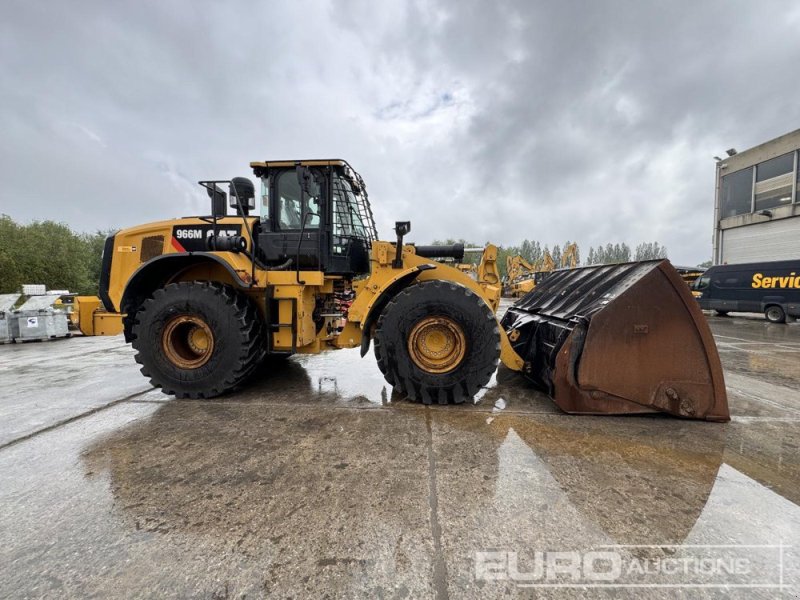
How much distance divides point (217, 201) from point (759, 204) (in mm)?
28157

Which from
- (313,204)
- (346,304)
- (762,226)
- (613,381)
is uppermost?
(762,226)

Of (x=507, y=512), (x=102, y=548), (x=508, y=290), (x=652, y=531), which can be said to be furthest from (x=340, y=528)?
(x=508, y=290)

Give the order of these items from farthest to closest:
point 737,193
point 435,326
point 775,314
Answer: point 737,193 → point 775,314 → point 435,326

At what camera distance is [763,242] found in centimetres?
2006

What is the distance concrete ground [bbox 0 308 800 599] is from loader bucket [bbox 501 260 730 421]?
187 mm

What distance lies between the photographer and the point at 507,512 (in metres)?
1.91

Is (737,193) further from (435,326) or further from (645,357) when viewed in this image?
(435,326)

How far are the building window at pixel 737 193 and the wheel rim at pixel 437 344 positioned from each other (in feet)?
88.5

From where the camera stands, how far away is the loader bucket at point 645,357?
3.05 meters

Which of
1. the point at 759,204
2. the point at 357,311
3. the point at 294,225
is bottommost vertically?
the point at 357,311

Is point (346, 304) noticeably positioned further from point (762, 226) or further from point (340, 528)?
point (762, 226)

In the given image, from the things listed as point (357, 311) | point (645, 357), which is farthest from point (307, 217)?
point (645, 357)

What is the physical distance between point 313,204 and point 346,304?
4.13 feet

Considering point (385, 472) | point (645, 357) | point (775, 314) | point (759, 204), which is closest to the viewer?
point (385, 472)
